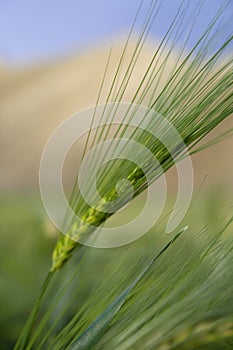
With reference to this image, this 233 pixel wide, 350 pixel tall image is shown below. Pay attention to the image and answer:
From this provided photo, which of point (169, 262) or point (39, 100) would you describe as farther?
point (39, 100)

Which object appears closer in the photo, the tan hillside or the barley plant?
the barley plant

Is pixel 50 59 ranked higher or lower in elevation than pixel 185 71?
higher

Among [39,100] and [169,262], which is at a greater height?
[39,100]

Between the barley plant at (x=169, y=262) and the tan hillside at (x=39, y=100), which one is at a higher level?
the tan hillside at (x=39, y=100)

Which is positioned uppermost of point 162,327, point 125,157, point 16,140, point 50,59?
point 50,59

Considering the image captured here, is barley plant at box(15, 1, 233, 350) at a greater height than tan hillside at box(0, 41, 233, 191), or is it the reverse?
tan hillside at box(0, 41, 233, 191)

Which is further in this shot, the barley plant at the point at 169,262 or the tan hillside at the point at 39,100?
the tan hillside at the point at 39,100

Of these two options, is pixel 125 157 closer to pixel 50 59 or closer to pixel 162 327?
pixel 162 327

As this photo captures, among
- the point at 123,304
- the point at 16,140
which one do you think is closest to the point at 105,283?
the point at 123,304
